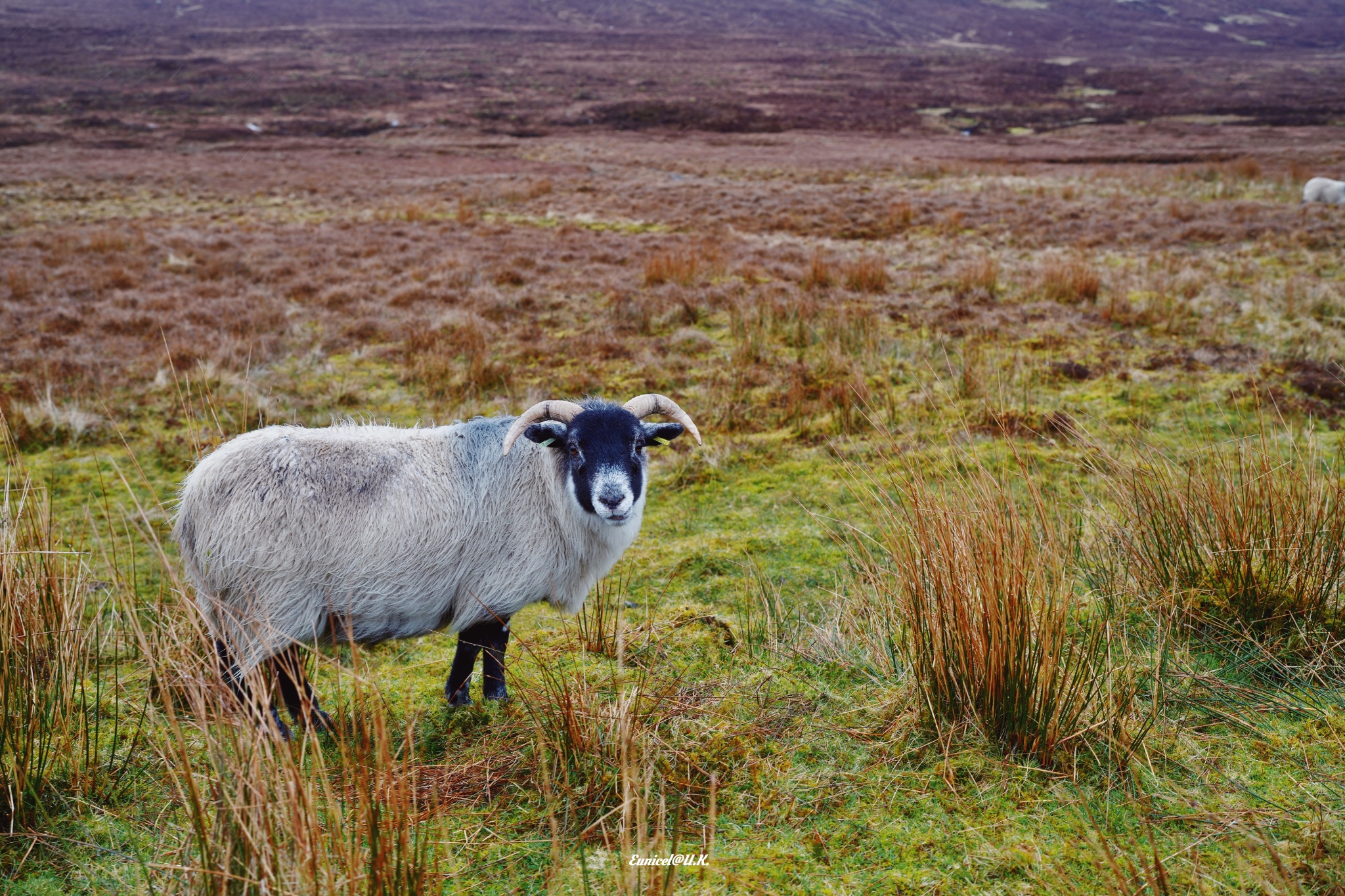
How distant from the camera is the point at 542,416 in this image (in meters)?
3.93

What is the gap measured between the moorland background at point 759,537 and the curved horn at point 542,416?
101 cm

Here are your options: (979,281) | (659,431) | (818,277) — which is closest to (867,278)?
(818,277)

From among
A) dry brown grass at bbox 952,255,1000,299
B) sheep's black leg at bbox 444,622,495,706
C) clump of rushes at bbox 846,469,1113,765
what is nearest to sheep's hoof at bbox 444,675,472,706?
sheep's black leg at bbox 444,622,495,706

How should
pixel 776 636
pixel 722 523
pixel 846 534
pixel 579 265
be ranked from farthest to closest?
pixel 579 265 → pixel 722 523 → pixel 846 534 → pixel 776 636

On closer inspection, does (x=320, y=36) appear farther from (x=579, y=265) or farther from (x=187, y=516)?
(x=187, y=516)

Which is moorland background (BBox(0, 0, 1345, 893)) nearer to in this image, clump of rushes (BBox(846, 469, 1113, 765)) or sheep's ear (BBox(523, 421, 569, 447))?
clump of rushes (BBox(846, 469, 1113, 765))

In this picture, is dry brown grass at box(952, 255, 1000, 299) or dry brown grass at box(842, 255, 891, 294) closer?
dry brown grass at box(952, 255, 1000, 299)

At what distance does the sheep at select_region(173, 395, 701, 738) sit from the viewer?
3342 millimetres

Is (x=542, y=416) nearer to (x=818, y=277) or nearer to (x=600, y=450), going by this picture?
(x=600, y=450)

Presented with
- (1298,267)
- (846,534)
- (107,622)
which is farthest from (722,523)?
(1298,267)

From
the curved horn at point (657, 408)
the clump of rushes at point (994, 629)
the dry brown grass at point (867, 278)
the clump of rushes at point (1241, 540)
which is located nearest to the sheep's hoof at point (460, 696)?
the curved horn at point (657, 408)

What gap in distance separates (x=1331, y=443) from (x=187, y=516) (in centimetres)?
845

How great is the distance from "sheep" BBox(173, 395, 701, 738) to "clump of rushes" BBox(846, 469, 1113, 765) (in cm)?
138

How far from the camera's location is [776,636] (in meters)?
3.95
